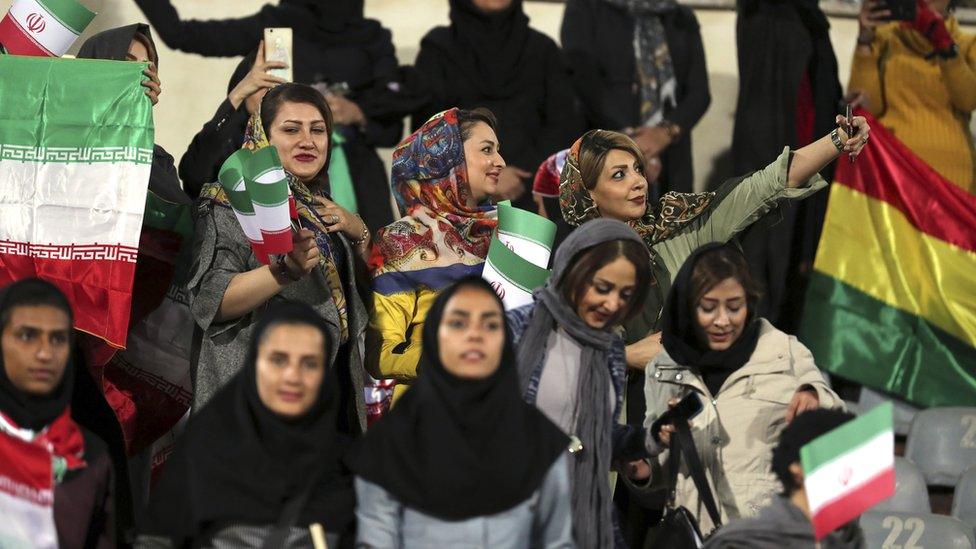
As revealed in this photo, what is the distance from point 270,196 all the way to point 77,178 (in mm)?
875

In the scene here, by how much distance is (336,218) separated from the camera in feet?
17.4

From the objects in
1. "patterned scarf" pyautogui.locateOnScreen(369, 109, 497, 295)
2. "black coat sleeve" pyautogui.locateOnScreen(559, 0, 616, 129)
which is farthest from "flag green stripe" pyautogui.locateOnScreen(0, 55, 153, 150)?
"black coat sleeve" pyautogui.locateOnScreen(559, 0, 616, 129)

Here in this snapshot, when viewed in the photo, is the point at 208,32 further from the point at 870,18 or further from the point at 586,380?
the point at 586,380

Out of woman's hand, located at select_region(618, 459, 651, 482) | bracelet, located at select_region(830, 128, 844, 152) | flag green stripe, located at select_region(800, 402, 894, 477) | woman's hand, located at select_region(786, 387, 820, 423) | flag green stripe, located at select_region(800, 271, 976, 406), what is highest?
bracelet, located at select_region(830, 128, 844, 152)

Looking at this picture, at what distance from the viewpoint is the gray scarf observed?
184 inches

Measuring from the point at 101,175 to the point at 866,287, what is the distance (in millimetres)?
3982

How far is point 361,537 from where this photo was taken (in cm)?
420

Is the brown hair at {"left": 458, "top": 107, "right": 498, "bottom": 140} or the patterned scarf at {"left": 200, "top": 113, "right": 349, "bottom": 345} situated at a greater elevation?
the brown hair at {"left": 458, "top": 107, "right": 498, "bottom": 140}

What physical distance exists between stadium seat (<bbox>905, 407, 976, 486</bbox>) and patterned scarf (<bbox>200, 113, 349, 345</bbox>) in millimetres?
2767

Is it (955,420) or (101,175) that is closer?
(101,175)

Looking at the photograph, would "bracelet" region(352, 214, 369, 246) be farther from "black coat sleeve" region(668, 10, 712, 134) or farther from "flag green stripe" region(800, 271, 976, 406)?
"flag green stripe" region(800, 271, 976, 406)

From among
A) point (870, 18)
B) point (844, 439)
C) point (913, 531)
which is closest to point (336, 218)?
point (844, 439)

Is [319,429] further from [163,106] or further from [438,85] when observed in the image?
[163,106]

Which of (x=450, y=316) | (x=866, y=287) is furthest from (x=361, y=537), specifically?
(x=866, y=287)
